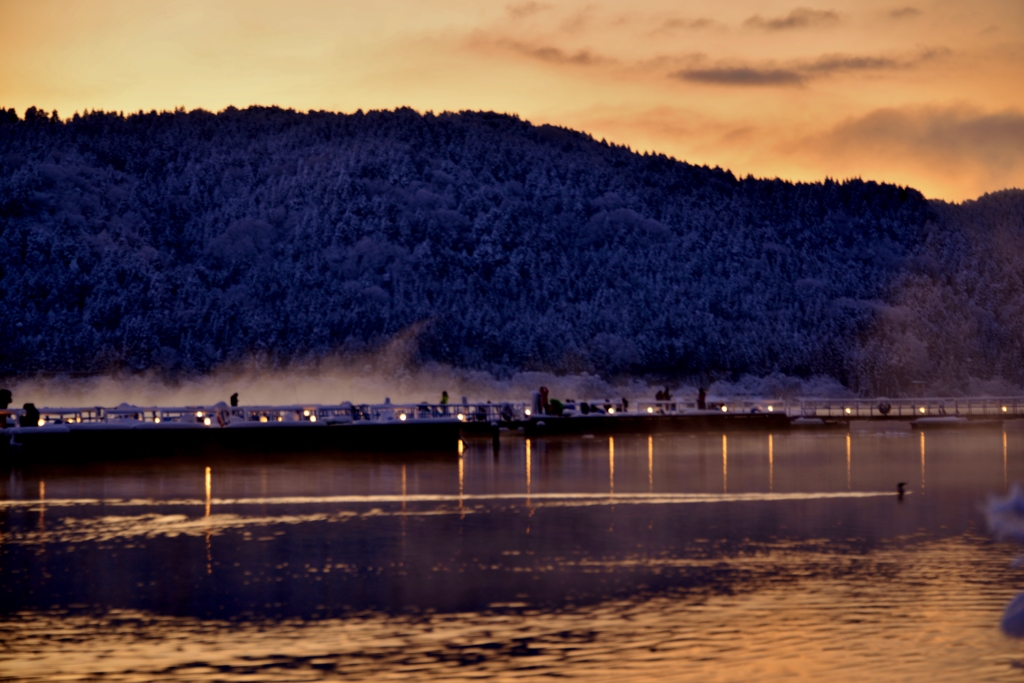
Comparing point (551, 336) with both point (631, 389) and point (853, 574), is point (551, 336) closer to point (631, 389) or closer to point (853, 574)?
point (631, 389)

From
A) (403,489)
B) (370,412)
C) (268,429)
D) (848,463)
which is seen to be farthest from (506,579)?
(370,412)

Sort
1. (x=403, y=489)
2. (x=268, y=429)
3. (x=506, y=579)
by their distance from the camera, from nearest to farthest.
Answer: (x=506, y=579), (x=403, y=489), (x=268, y=429)

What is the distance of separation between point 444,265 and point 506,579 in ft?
477

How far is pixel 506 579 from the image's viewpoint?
2138 cm

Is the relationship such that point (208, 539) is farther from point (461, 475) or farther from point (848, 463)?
point (848, 463)

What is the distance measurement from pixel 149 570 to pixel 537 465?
80.6 feet

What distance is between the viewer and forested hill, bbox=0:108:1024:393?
6161 inches

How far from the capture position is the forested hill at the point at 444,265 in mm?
156500

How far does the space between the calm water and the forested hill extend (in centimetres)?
11789

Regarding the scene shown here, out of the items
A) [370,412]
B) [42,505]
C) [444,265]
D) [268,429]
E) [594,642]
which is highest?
[444,265]

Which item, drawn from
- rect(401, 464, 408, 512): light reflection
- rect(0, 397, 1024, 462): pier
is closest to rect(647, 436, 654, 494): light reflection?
rect(0, 397, 1024, 462): pier

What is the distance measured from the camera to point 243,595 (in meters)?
20.2

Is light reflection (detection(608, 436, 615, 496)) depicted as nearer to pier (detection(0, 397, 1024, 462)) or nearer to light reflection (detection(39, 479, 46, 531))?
pier (detection(0, 397, 1024, 462))

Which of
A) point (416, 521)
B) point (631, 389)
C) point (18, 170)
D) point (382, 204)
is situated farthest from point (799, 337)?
point (416, 521)
